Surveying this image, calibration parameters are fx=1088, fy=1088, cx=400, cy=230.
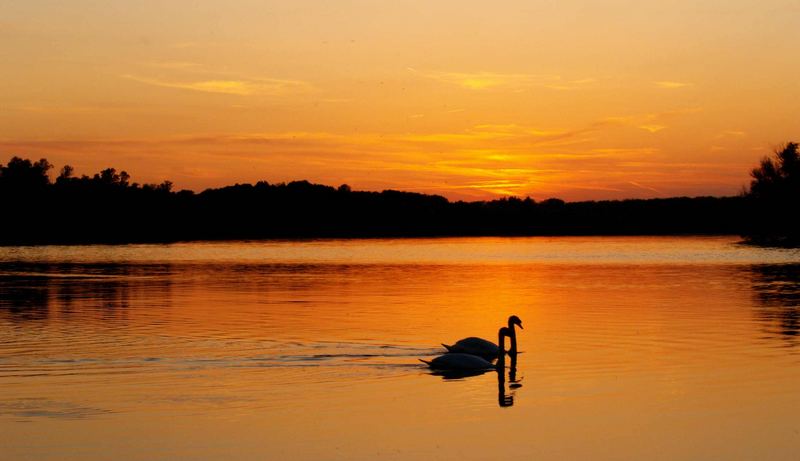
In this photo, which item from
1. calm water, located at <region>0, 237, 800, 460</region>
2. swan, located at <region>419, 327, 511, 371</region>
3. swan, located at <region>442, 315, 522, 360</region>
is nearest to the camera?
calm water, located at <region>0, 237, 800, 460</region>

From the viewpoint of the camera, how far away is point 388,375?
776 inches

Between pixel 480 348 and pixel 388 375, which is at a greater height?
pixel 480 348

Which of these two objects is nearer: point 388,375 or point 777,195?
point 388,375

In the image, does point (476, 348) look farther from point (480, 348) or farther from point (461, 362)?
point (461, 362)

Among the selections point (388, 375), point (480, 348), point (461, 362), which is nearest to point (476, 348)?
point (480, 348)

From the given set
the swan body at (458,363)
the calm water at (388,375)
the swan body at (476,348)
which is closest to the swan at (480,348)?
the swan body at (476,348)

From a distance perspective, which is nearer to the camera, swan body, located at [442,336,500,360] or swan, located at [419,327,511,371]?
swan, located at [419,327,511,371]

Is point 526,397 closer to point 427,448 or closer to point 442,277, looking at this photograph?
point 427,448

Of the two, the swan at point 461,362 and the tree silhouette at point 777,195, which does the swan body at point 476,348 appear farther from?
the tree silhouette at point 777,195

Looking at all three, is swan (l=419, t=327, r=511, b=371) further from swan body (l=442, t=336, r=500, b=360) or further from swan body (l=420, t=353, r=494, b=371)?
swan body (l=442, t=336, r=500, b=360)

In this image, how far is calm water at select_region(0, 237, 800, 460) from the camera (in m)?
14.0

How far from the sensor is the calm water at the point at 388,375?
14.0 metres

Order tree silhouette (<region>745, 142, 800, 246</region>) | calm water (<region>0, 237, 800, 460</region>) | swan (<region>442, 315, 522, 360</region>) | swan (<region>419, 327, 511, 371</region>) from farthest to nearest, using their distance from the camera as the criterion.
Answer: tree silhouette (<region>745, 142, 800, 246</region>), swan (<region>442, 315, 522, 360</region>), swan (<region>419, 327, 511, 371</region>), calm water (<region>0, 237, 800, 460</region>)

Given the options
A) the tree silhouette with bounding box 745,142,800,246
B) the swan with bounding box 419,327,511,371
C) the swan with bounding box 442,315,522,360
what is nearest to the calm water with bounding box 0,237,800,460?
the swan with bounding box 419,327,511,371
